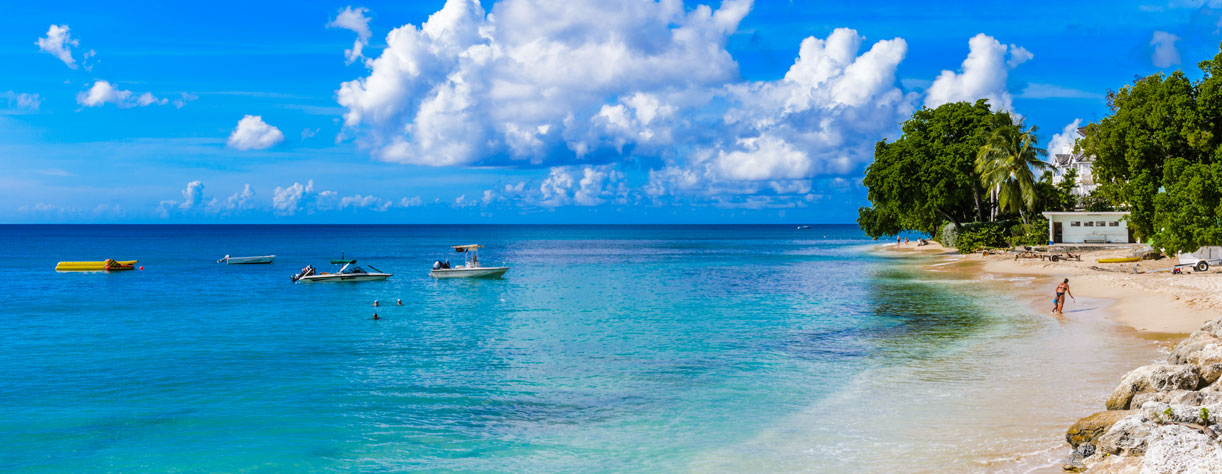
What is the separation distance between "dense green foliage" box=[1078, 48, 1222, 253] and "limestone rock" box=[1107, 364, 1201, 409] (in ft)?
76.3

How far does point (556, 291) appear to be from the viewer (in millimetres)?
48406

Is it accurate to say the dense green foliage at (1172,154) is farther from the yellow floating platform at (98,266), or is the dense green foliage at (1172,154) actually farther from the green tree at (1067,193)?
the yellow floating platform at (98,266)

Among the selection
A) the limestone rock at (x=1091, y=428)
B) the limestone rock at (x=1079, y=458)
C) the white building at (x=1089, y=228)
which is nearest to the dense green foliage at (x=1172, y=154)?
the limestone rock at (x=1091, y=428)

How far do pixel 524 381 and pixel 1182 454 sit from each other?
46.8 ft

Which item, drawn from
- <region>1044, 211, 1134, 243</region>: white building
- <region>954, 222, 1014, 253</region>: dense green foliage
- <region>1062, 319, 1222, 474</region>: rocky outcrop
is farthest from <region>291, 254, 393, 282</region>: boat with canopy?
<region>1044, 211, 1134, 243</region>: white building

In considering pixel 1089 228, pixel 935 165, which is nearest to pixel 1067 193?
pixel 1089 228

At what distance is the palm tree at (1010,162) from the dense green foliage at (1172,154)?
2929cm

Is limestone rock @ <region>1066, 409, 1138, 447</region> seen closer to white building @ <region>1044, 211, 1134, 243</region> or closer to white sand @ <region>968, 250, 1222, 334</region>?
white sand @ <region>968, 250, 1222, 334</region>

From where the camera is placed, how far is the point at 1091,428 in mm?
12688

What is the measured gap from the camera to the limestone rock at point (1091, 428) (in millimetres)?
12555

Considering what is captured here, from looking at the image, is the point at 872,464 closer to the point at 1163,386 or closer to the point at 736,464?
the point at 736,464

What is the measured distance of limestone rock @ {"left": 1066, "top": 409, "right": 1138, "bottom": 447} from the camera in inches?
494

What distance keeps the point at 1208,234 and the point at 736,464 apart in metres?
30.3

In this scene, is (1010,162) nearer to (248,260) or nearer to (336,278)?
(336,278)
